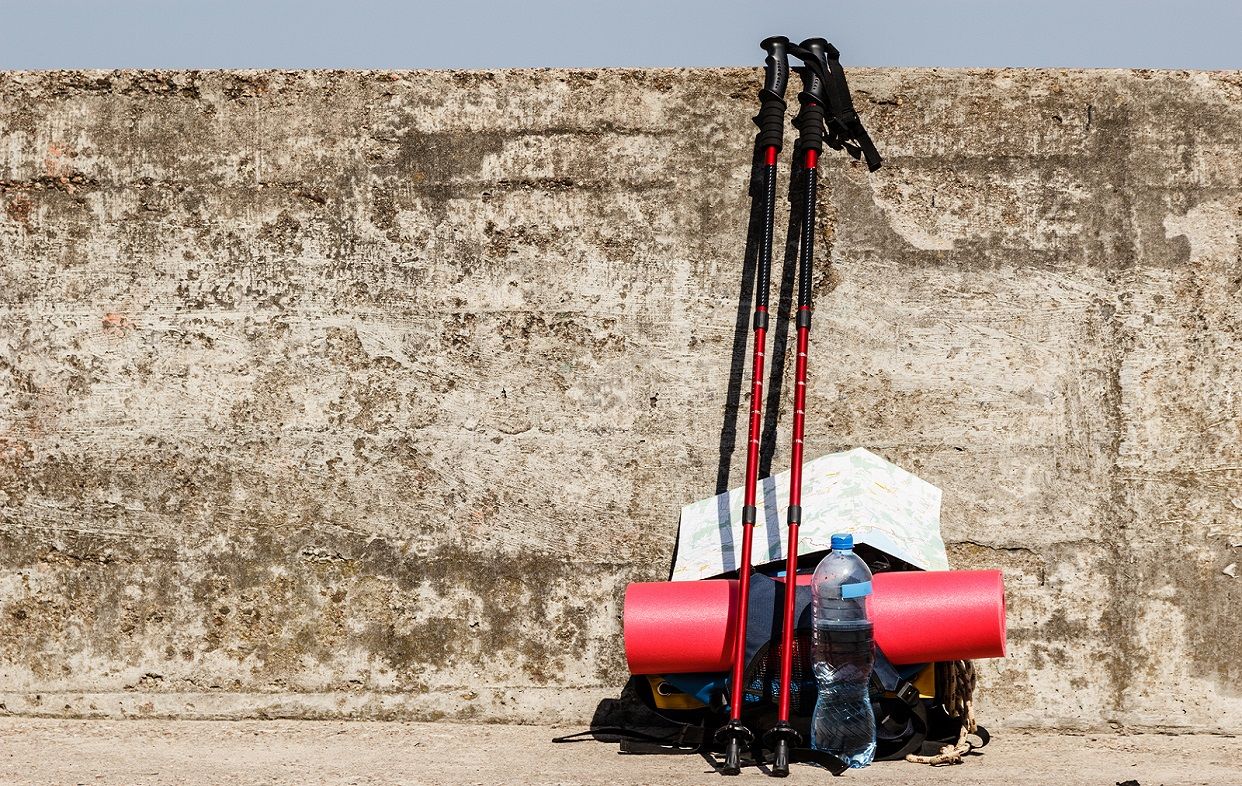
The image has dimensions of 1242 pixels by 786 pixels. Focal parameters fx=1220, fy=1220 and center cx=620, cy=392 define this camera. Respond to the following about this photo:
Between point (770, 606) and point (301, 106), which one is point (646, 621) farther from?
point (301, 106)

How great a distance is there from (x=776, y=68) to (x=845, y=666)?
1749 mm

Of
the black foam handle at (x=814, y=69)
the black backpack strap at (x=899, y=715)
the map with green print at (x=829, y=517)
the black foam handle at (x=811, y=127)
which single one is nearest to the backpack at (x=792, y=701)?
the black backpack strap at (x=899, y=715)

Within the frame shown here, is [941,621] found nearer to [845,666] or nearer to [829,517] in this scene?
[845,666]

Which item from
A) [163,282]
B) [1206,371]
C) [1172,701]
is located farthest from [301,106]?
[1172,701]

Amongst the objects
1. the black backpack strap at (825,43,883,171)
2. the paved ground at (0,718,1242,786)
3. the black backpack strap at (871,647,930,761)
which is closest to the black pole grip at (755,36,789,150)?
the black backpack strap at (825,43,883,171)

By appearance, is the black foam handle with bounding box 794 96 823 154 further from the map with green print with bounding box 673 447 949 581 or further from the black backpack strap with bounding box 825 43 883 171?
the map with green print with bounding box 673 447 949 581

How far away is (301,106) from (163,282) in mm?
689

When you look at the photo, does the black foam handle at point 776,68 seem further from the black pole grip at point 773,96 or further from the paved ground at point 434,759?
the paved ground at point 434,759

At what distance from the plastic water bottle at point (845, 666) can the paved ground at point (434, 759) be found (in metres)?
0.10

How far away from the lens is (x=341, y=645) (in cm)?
370

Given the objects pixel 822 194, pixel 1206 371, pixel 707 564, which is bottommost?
pixel 707 564

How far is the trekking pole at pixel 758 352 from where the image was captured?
10.2ft

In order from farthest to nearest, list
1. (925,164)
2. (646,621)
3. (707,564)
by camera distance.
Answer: (925,164)
(707,564)
(646,621)

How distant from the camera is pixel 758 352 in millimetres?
3473
